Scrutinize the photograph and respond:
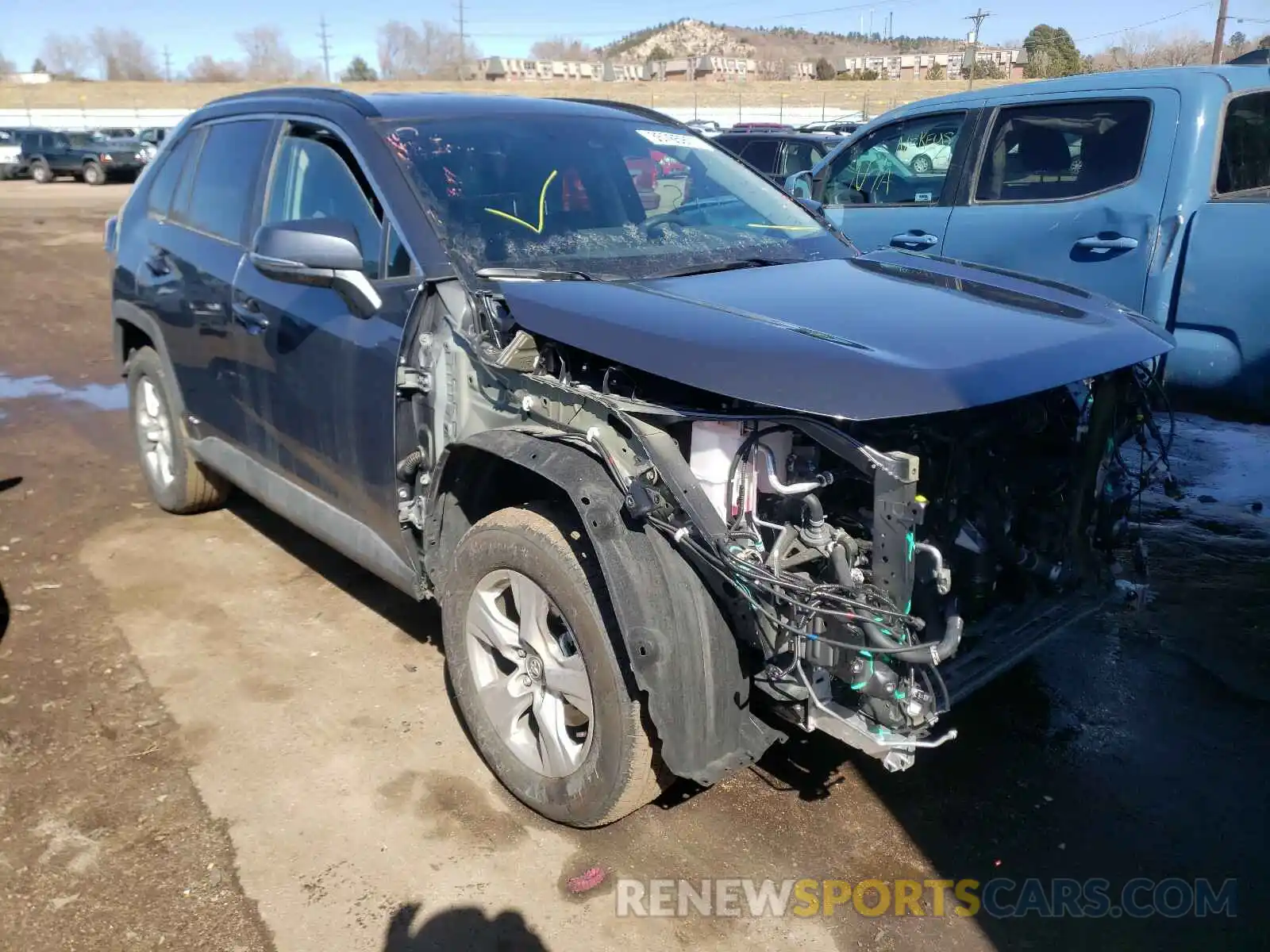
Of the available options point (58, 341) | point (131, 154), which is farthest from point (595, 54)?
point (58, 341)

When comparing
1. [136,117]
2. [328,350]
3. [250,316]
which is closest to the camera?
[328,350]

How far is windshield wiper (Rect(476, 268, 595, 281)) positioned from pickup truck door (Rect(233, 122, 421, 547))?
22 centimetres

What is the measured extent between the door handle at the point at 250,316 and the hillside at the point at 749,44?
458ft

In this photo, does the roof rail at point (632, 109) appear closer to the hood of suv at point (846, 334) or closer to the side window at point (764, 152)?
the hood of suv at point (846, 334)

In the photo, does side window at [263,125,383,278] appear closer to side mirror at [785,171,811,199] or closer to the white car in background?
side mirror at [785,171,811,199]

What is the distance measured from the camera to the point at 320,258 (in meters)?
3.05

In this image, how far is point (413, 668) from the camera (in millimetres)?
3863

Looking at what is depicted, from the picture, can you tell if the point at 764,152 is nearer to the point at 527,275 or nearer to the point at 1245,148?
the point at 1245,148

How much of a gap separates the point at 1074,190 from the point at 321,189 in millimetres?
3971

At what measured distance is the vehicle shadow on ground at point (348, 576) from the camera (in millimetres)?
4230

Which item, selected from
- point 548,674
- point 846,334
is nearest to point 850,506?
point 846,334

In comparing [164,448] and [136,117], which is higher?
[136,117]

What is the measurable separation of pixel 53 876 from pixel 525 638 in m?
1.42

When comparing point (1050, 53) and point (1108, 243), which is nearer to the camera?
point (1108, 243)
